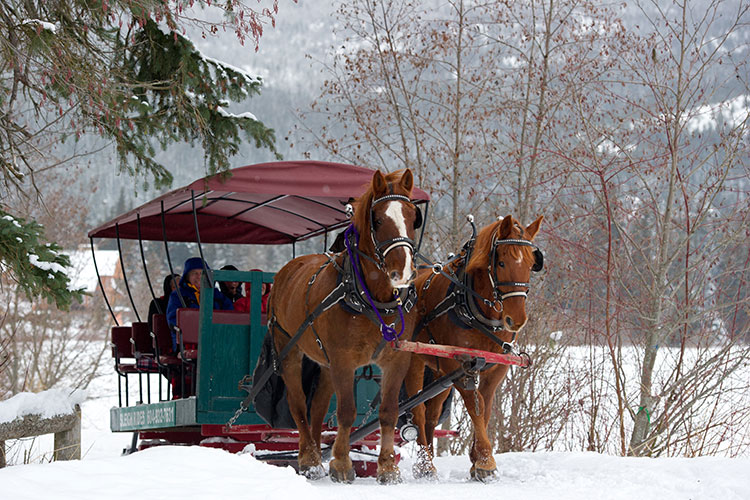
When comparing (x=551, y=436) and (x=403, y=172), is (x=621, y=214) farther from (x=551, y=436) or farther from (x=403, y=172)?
(x=403, y=172)

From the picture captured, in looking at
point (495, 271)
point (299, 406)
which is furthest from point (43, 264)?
point (495, 271)

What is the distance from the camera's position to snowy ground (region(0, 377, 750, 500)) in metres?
3.23

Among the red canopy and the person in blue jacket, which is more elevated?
the red canopy

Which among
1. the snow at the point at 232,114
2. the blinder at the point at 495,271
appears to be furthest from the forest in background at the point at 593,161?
the blinder at the point at 495,271

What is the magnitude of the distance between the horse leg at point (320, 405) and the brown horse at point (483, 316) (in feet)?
2.15

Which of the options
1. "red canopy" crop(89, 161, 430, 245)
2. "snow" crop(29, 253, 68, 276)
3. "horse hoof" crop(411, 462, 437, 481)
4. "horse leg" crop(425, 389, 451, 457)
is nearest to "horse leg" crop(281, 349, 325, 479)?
"horse hoof" crop(411, 462, 437, 481)

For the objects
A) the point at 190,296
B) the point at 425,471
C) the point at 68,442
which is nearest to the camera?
the point at 68,442

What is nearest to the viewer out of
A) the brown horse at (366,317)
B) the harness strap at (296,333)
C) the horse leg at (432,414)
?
the brown horse at (366,317)

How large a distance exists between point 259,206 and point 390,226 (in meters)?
3.41

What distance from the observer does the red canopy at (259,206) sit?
6.19m

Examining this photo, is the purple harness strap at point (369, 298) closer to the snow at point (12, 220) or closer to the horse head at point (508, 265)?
the horse head at point (508, 265)

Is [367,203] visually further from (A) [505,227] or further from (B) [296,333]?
(B) [296,333]

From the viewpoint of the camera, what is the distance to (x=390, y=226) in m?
4.77

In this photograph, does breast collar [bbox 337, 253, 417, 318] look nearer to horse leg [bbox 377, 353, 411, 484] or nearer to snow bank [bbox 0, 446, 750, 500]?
horse leg [bbox 377, 353, 411, 484]
